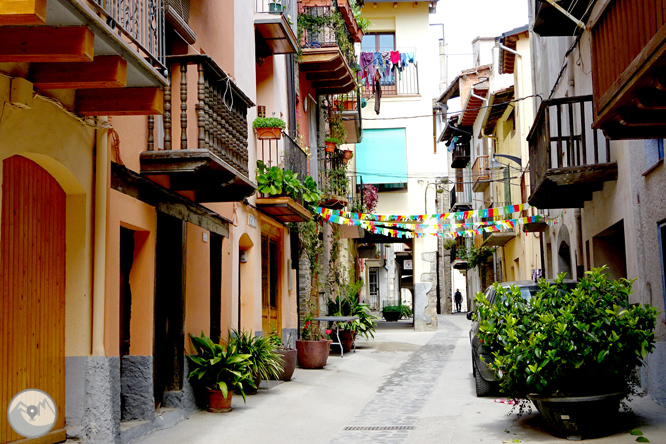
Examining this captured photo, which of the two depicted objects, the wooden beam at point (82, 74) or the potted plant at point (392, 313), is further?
the potted plant at point (392, 313)

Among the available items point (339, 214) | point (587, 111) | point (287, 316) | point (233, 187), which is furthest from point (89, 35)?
point (339, 214)

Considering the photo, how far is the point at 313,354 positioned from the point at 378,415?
5.74 meters

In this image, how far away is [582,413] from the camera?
7.79m

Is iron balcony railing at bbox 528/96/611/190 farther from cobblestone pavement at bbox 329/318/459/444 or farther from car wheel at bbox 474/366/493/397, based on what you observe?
cobblestone pavement at bbox 329/318/459/444

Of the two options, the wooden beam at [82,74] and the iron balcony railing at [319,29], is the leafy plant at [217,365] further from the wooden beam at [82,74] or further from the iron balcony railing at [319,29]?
the iron balcony railing at [319,29]

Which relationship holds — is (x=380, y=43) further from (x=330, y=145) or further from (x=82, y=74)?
(x=82, y=74)

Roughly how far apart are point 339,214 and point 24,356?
13804 millimetres

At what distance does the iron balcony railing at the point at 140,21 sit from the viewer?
21.3ft

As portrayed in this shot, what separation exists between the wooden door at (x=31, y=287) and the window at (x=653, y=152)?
703cm

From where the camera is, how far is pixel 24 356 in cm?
697

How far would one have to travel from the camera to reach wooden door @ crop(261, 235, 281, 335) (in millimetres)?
15688

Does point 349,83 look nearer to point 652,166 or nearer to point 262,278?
point 262,278

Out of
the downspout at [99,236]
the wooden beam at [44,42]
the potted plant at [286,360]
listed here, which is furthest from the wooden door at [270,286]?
the wooden beam at [44,42]

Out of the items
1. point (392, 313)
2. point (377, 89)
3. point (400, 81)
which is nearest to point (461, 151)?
point (392, 313)
